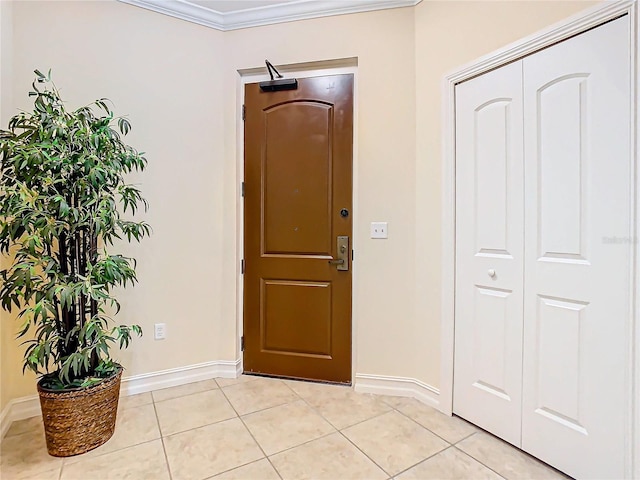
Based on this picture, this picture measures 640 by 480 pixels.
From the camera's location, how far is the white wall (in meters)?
2.08

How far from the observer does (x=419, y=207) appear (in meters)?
2.20

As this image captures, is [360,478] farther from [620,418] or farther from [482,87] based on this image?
[482,87]

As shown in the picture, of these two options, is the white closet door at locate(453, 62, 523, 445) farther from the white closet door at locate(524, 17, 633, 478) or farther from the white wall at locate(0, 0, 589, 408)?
the white wall at locate(0, 0, 589, 408)

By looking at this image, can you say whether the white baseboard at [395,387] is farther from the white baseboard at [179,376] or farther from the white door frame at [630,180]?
the white baseboard at [179,376]

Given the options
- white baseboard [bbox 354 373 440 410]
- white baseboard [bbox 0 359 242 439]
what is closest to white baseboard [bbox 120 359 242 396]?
white baseboard [bbox 0 359 242 439]

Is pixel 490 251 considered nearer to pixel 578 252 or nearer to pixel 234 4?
pixel 578 252

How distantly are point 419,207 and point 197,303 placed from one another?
5.63 ft

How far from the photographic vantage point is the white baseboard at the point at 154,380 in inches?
76.5

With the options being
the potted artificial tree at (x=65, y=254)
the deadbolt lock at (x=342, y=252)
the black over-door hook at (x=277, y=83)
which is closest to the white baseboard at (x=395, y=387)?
the deadbolt lock at (x=342, y=252)

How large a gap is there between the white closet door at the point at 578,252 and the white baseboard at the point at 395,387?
59 cm

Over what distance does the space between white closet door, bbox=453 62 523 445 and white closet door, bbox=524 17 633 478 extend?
0.06m

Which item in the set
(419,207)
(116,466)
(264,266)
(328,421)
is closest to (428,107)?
(419,207)

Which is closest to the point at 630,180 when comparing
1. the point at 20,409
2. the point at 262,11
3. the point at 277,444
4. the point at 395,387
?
the point at 395,387

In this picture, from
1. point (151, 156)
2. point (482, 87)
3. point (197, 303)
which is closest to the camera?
point (482, 87)
